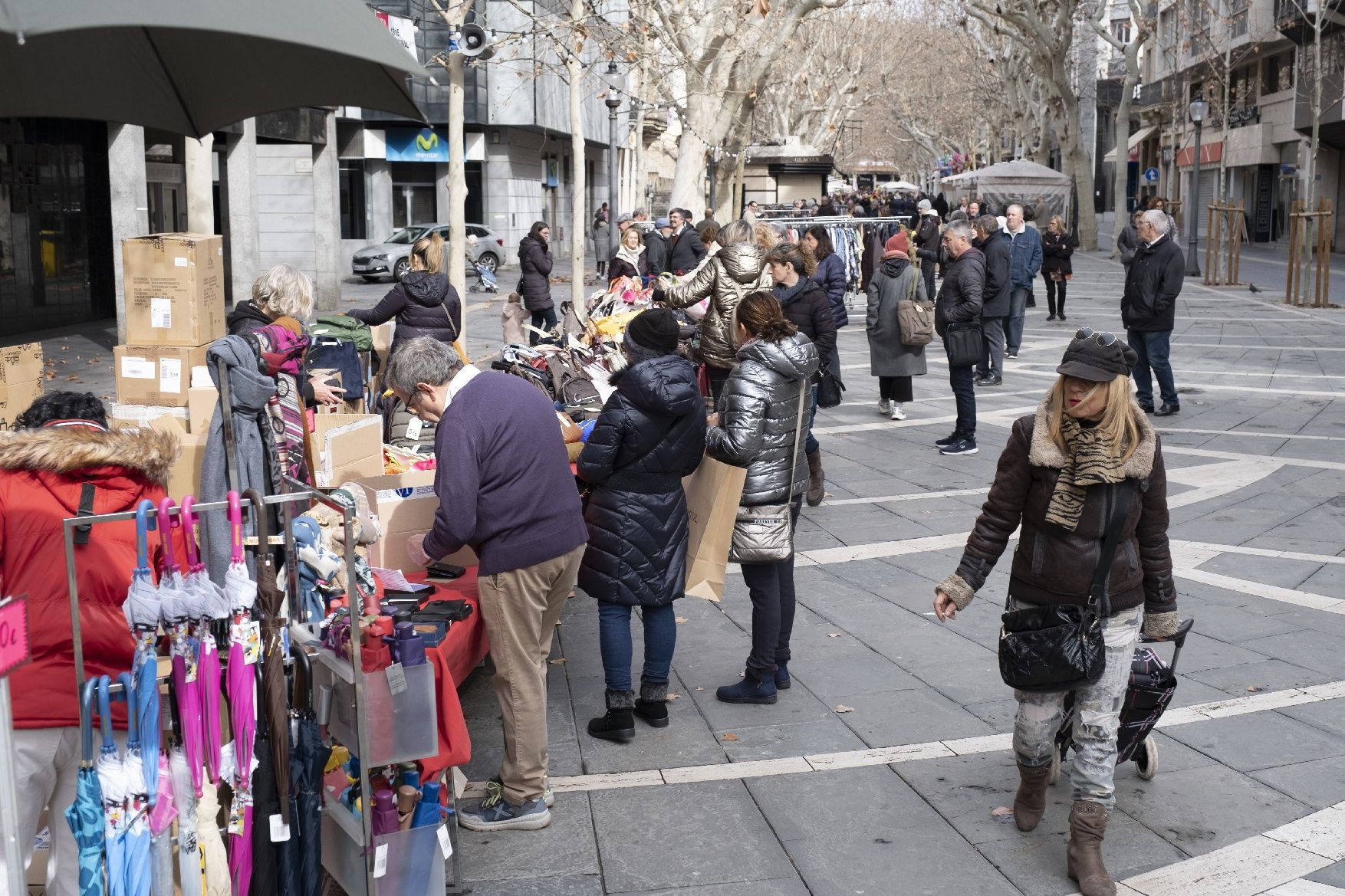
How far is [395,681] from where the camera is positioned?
3764mm

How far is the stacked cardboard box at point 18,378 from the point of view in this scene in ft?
24.0

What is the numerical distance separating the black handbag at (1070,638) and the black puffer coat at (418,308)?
6.45 m

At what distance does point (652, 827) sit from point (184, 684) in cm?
189

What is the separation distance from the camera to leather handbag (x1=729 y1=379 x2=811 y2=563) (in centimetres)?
575

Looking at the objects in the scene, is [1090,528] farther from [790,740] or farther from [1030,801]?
[790,740]

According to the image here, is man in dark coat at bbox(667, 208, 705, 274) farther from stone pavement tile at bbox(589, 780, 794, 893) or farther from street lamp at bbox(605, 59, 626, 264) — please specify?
stone pavement tile at bbox(589, 780, 794, 893)

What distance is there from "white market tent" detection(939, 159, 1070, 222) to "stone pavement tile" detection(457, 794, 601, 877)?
104 feet

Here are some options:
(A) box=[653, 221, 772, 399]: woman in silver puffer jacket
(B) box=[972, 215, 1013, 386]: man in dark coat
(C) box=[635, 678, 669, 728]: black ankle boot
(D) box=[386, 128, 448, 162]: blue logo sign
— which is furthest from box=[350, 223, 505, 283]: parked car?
(C) box=[635, 678, 669, 728]: black ankle boot

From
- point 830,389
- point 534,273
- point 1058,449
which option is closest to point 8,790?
point 1058,449

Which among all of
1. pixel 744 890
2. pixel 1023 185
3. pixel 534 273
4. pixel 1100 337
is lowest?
pixel 744 890

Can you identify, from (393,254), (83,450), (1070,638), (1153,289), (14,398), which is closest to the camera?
(83,450)

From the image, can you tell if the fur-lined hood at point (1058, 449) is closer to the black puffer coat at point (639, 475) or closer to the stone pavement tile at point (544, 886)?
the black puffer coat at point (639, 475)

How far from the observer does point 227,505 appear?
3.51m

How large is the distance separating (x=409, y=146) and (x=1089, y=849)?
35.8 m
